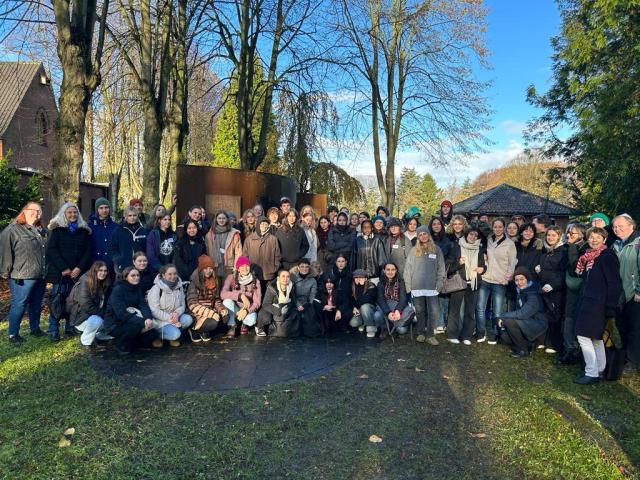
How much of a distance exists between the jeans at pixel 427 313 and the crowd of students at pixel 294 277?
2cm

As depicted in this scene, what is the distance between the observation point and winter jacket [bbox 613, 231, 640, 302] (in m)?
5.25

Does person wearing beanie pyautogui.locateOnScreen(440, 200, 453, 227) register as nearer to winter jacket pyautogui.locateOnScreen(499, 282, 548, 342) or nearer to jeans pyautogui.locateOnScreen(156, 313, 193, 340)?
winter jacket pyautogui.locateOnScreen(499, 282, 548, 342)

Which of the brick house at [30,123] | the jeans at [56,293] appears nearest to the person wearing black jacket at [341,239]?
the jeans at [56,293]

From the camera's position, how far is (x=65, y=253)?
655 centimetres

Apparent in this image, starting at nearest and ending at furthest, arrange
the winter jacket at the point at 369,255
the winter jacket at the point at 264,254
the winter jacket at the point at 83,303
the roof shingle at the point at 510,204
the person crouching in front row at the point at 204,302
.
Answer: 1. the winter jacket at the point at 83,303
2. the person crouching in front row at the point at 204,302
3. the winter jacket at the point at 264,254
4. the winter jacket at the point at 369,255
5. the roof shingle at the point at 510,204

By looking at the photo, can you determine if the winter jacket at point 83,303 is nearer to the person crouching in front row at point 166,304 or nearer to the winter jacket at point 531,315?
the person crouching in front row at point 166,304

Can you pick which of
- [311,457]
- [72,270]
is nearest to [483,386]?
[311,457]

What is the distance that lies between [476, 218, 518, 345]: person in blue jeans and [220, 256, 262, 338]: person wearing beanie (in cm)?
339

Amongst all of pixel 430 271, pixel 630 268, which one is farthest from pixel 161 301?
pixel 630 268

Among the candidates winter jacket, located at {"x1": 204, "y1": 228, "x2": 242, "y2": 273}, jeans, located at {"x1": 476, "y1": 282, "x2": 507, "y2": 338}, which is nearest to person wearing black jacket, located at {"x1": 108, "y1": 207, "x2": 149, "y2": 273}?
winter jacket, located at {"x1": 204, "y1": 228, "x2": 242, "y2": 273}

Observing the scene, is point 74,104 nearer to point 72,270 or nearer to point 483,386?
point 72,270

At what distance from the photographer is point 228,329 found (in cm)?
704

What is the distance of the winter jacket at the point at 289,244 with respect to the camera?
738cm

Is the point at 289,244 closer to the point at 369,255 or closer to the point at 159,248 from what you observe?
the point at 369,255
